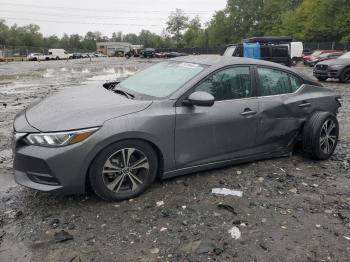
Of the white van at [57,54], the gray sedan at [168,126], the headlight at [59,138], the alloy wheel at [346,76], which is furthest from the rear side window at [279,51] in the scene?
the white van at [57,54]

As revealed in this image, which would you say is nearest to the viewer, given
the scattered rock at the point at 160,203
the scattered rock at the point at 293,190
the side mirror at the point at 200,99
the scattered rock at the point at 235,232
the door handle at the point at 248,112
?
the scattered rock at the point at 235,232

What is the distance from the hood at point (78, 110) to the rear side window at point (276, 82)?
1.69m

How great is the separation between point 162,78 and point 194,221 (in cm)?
191

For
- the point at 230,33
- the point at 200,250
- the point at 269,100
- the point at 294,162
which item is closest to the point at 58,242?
the point at 200,250

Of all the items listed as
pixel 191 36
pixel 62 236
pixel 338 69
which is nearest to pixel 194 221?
pixel 62 236

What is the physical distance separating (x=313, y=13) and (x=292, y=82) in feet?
189

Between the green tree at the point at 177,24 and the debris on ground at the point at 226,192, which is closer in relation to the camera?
the debris on ground at the point at 226,192

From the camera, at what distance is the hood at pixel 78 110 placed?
141 inches

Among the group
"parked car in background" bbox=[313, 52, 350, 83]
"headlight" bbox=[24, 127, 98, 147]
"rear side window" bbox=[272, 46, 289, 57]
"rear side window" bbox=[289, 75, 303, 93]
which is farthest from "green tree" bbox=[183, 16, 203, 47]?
"headlight" bbox=[24, 127, 98, 147]

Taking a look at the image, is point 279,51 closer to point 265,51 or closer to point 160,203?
point 265,51

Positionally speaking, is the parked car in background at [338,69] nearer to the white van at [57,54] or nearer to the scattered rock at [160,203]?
the scattered rock at [160,203]

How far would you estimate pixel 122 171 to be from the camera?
385 centimetres

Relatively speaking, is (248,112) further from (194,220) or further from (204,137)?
(194,220)

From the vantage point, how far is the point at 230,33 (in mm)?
83688
